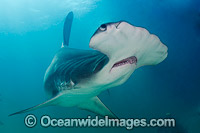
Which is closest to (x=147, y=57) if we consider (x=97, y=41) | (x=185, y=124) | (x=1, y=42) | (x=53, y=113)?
(x=97, y=41)

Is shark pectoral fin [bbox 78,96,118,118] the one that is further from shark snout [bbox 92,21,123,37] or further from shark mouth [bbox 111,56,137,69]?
shark snout [bbox 92,21,123,37]

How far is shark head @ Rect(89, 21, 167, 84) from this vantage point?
161cm

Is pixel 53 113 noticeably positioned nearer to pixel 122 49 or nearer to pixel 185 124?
pixel 185 124

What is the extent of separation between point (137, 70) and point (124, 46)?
12.5 metres

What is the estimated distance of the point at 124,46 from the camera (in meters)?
1.82

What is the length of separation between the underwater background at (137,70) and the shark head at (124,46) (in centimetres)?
782

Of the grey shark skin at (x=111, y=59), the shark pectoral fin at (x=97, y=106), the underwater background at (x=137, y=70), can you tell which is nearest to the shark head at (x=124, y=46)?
the grey shark skin at (x=111, y=59)

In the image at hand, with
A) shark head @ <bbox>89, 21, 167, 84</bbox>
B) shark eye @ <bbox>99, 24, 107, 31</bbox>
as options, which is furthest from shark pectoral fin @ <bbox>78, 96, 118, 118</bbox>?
shark eye @ <bbox>99, 24, 107, 31</bbox>

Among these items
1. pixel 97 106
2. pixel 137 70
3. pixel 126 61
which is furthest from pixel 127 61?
pixel 137 70

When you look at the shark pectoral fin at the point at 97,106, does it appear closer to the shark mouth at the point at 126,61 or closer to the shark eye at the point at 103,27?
the shark mouth at the point at 126,61

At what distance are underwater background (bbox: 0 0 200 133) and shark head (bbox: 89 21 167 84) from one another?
7817mm

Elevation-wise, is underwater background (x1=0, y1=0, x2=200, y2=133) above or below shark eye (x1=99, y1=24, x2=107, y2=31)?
above

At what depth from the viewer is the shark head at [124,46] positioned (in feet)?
5.27

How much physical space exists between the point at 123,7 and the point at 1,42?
17024 millimetres
